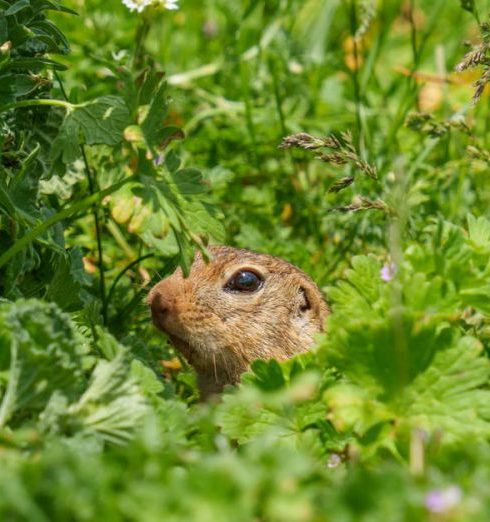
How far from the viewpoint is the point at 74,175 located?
11.4ft

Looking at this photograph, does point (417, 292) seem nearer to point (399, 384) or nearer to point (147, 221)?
point (399, 384)

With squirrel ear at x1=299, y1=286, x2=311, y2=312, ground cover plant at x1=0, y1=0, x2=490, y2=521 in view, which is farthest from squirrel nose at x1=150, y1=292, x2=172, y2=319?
squirrel ear at x1=299, y1=286, x2=311, y2=312

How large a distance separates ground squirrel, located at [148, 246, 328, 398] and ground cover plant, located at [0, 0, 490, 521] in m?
0.17

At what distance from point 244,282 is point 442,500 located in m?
2.11

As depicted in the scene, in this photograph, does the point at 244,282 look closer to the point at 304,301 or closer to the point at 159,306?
the point at 304,301

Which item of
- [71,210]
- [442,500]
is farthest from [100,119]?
[442,500]

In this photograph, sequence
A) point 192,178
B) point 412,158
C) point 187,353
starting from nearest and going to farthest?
point 192,178, point 187,353, point 412,158

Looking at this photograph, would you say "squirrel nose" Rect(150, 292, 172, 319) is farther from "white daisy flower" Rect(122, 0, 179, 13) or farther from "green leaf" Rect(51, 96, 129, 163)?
"white daisy flower" Rect(122, 0, 179, 13)

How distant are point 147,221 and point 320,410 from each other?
621mm

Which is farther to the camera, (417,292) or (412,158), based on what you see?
(412,158)

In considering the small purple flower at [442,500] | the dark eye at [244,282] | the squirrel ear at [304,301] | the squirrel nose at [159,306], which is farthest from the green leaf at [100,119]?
the small purple flower at [442,500]

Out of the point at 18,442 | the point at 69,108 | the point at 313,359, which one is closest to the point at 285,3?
the point at 69,108

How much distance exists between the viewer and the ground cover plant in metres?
1.57

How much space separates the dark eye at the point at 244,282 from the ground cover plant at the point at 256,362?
0.77 ft
